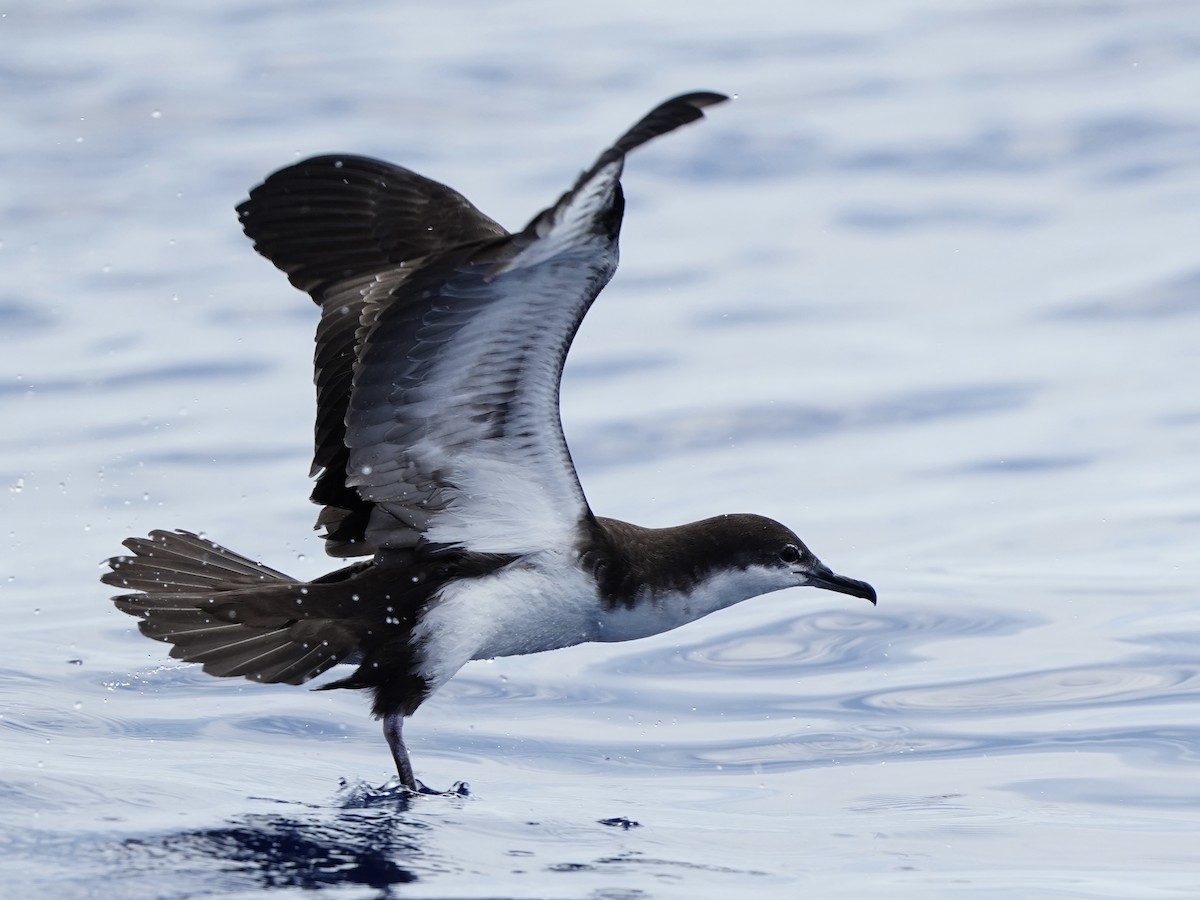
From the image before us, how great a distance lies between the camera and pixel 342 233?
25.9 feet

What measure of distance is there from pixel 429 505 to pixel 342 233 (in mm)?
1262

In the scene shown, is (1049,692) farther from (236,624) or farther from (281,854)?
(281,854)

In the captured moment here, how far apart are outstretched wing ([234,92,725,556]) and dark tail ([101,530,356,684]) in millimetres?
409

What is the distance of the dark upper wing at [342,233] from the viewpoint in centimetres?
774

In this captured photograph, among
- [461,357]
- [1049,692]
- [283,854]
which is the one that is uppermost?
[461,357]

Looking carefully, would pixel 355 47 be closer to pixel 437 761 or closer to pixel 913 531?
pixel 913 531

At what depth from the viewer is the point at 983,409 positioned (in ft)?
41.6

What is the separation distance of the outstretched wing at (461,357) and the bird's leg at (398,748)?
2.14 feet

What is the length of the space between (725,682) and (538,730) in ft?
3.83

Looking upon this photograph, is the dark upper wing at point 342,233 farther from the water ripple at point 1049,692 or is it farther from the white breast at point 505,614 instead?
the water ripple at point 1049,692

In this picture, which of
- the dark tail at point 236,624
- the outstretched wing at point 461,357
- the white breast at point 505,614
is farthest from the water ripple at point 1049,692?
the dark tail at point 236,624

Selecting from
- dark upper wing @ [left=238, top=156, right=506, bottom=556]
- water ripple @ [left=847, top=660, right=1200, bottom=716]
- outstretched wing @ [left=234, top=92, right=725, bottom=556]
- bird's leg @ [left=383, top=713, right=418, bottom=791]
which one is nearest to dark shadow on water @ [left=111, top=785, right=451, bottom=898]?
bird's leg @ [left=383, top=713, right=418, bottom=791]

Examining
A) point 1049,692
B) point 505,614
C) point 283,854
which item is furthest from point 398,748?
point 1049,692

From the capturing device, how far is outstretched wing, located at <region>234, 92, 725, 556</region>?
5.96m
